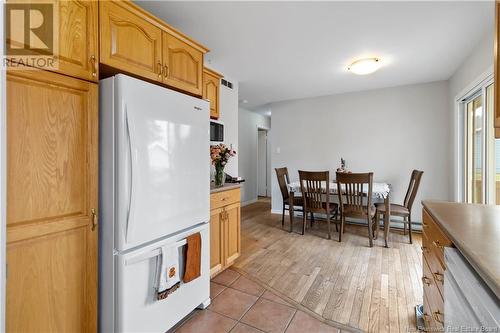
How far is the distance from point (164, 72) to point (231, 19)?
854 millimetres

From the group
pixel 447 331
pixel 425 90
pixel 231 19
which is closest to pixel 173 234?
pixel 447 331

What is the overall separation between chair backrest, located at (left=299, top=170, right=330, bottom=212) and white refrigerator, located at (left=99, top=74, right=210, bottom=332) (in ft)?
7.45

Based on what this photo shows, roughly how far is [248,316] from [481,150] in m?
3.08

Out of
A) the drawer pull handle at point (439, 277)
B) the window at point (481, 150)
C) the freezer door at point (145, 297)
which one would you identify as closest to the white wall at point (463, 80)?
the window at point (481, 150)

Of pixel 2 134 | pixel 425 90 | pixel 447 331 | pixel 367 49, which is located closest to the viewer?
pixel 2 134

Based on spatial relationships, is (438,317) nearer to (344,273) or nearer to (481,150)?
(344,273)

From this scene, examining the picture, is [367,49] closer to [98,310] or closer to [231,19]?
[231,19]

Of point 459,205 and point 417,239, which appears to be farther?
point 417,239

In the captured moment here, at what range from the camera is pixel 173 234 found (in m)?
1.62

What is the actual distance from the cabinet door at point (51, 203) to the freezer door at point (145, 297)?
0.16 m

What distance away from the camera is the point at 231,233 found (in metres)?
2.57

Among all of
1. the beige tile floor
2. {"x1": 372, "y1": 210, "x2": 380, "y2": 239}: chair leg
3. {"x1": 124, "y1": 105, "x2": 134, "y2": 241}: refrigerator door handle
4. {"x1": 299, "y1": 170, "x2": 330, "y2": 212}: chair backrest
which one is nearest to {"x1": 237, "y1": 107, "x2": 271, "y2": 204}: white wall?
{"x1": 299, "y1": 170, "x2": 330, "y2": 212}: chair backrest

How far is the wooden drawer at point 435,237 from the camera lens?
48.2 inches

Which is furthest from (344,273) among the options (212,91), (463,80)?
(463,80)
